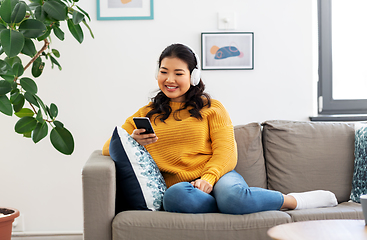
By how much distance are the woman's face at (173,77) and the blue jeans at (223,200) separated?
497mm

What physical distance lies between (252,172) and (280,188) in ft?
0.53

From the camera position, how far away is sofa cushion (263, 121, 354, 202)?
184cm

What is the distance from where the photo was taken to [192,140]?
170 centimetres

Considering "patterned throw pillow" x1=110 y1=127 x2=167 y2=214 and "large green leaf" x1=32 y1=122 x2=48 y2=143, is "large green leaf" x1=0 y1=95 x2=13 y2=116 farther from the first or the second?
"patterned throw pillow" x1=110 y1=127 x2=167 y2=214

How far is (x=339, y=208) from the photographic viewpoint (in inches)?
62.4

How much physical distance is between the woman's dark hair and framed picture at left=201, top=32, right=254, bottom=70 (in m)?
0.55

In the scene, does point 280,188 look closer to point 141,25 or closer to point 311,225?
point 311,225

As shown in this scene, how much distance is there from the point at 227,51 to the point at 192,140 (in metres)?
0.90

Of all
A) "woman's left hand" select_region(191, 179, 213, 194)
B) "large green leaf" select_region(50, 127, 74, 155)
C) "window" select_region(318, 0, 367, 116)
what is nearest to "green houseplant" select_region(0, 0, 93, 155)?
"large green leaf" select_region(50, 127, 74, 155)

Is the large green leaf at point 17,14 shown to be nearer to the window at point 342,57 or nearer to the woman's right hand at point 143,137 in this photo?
the woman's right hand at point 143,137

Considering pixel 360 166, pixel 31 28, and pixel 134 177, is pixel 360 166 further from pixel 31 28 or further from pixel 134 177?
pixel 31 28

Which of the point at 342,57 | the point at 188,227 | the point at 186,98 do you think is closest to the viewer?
the point at 188,227

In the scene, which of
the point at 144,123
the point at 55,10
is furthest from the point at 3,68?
the point at 144,123

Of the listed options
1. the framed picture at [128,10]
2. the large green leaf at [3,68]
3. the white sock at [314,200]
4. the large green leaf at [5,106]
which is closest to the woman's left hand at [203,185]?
the white sock at [314,200]
